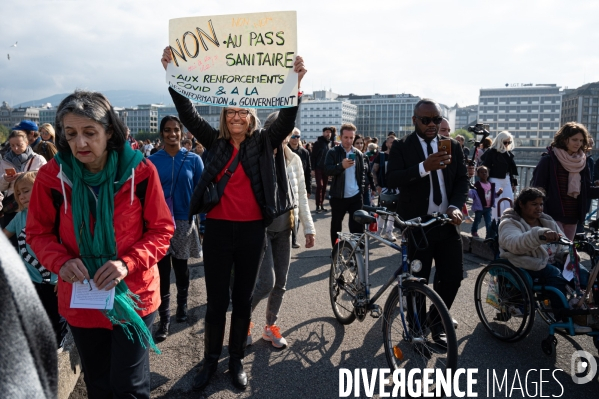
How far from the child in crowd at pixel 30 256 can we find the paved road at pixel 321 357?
0.69m

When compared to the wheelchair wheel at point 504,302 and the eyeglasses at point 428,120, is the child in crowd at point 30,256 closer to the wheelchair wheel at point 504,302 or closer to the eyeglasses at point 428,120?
the eyeglasses at point 428,120

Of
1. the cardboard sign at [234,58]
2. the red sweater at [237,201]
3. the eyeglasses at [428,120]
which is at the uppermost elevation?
the cardboard sign at [234,58]

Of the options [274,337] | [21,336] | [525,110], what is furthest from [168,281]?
[525,110]

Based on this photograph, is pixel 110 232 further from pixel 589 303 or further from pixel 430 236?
pixel 589 303

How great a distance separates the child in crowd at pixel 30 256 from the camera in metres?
3.39

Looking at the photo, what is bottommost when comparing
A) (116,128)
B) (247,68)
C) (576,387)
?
(576,387)

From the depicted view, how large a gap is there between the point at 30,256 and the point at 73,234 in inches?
57.6

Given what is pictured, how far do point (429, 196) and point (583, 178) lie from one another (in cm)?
238

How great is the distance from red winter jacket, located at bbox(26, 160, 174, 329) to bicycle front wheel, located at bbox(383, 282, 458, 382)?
1.79m

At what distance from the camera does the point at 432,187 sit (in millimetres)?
3836

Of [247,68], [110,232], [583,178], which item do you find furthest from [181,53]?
[583,178]

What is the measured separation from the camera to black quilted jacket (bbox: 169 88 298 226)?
10.5 ft

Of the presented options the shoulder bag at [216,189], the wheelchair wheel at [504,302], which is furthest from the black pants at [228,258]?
the wheelchair wheel at [504,302]

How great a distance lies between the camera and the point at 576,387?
3320 millimetres
